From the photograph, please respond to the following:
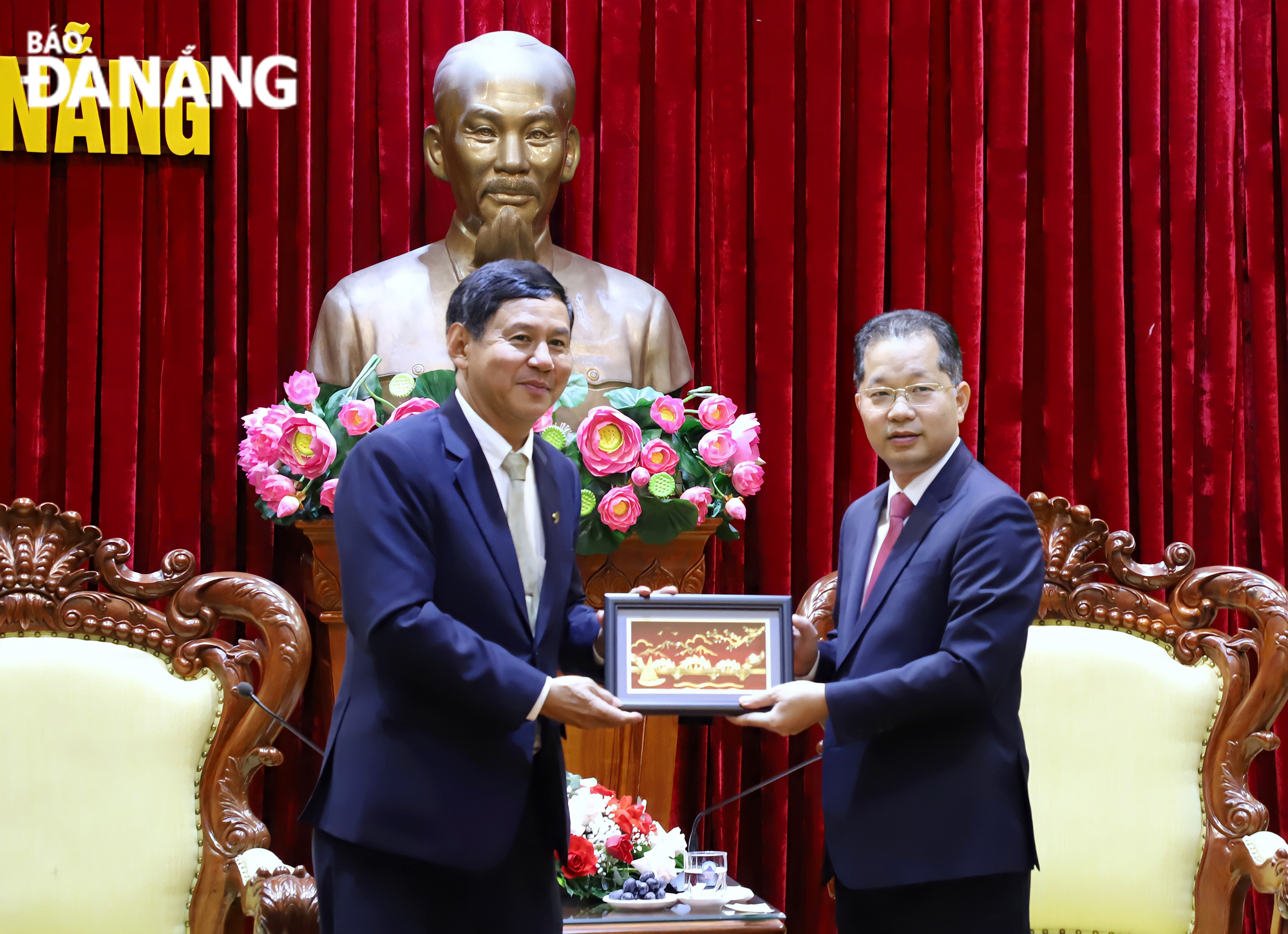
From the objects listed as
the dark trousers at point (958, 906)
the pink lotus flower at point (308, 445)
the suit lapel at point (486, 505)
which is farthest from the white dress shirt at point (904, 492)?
the pink lotus flower at point (308, 445)

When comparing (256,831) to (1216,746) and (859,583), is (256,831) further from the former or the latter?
(1216,746)

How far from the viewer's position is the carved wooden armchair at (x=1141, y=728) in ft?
8.57

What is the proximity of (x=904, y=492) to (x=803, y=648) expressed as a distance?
31 centimetres

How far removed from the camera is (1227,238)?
11.6 ft

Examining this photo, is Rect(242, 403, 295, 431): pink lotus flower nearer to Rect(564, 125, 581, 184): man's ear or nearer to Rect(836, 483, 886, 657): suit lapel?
Rect(564, 125, 581, 184): man's ear

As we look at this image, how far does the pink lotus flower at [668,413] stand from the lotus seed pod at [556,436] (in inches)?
7.4

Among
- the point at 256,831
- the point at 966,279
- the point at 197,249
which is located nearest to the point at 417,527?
the point at 256,831

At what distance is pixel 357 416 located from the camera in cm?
271

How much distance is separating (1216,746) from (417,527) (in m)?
1.71

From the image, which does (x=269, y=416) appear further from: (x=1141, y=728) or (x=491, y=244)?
(x=1141, y=728)

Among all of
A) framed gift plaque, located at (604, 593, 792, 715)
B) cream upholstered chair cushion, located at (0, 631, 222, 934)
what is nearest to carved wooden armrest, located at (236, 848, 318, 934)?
cream upholstered chair cushion, located at (0, 631, 222, 934)

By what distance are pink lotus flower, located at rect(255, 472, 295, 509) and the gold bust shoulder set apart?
1.10 feet

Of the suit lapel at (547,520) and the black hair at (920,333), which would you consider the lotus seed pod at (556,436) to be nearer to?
the suit lapel at (547,520)

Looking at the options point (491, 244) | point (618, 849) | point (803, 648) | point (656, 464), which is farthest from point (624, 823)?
point (491, 244)
